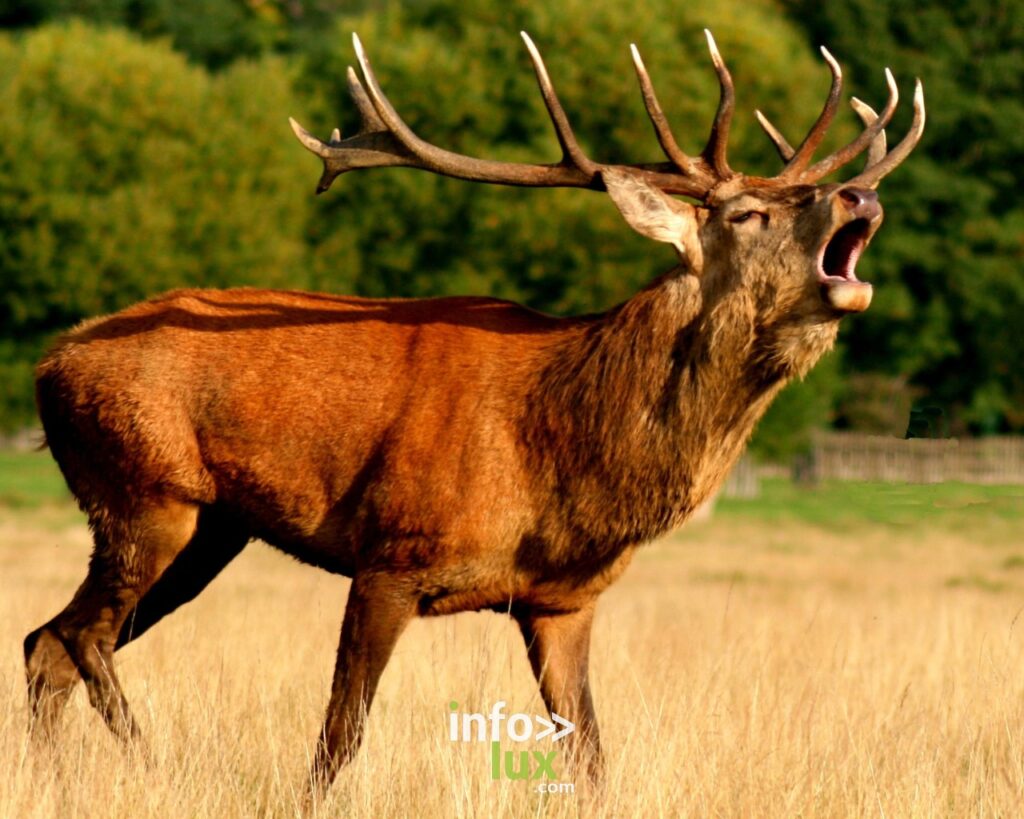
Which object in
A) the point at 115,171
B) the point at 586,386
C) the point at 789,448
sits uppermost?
the point at 115,171

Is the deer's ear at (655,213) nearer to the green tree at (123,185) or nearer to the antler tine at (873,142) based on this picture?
the antler tine at (873,142)

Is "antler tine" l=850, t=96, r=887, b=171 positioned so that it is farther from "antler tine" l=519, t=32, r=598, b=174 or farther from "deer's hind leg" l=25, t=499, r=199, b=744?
"deer's hind leg" l=25, t=499, r=199, b=744

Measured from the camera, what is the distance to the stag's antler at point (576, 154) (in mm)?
6055

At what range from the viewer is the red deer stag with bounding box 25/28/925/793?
575 cm

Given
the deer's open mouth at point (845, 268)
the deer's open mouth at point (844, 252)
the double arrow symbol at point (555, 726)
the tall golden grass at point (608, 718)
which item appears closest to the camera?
the tall golden grass at point (608, 718)

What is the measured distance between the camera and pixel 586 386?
19.8ft

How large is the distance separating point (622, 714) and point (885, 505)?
1.28 meters

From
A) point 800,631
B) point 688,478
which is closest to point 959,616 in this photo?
point 800,631

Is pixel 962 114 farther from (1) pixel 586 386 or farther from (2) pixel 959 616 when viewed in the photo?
(1) pixel 586 386

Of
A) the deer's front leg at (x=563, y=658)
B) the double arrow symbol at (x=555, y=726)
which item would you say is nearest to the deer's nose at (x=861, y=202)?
the deer's front leg at (x=563, y=658)

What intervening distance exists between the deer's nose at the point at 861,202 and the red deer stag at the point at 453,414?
1cm

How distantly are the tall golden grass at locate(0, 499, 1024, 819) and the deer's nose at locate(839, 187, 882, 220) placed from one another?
160cm

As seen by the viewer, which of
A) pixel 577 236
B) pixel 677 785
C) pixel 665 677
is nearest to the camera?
pixel 677 785

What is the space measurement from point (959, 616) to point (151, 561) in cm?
598
